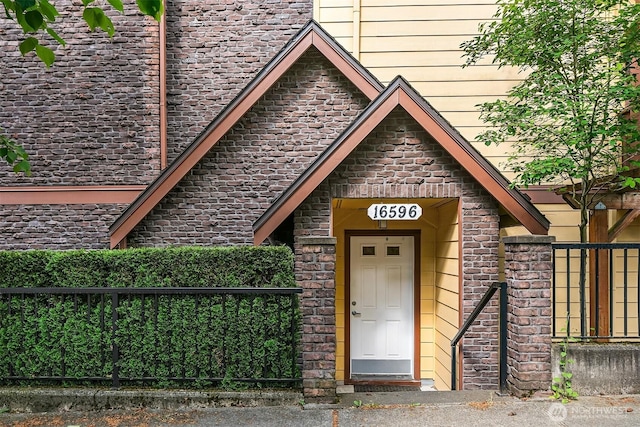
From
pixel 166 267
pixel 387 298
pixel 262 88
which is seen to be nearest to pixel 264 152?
pixel 262 88

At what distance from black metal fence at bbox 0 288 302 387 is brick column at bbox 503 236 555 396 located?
241cm

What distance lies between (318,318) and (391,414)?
1190 millimetres

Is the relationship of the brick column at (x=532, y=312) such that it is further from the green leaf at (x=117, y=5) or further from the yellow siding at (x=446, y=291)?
the green leaf at (x=117, y=5)

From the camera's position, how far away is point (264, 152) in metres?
6.68

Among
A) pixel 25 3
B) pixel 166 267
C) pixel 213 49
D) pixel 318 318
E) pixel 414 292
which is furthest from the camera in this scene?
pixel 213 49

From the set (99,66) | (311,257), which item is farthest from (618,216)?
(99,66)

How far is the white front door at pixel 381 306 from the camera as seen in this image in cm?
694

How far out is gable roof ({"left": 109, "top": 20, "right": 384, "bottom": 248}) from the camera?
20.4 ft

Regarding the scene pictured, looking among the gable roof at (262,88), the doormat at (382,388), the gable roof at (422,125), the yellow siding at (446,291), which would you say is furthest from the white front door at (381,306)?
the gable roof at (262,88)

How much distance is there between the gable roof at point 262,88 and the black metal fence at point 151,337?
1.99 meters

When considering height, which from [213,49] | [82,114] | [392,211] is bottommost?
[392,211]

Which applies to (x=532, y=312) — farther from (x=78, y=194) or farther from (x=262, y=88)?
(x=78, y=194)
